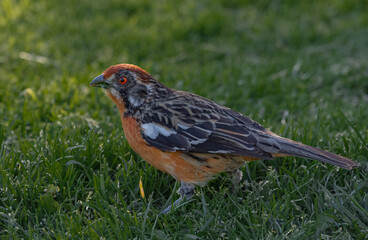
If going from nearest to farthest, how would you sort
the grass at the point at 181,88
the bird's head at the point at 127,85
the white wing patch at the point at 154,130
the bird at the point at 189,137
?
the grass at the point at 181,88 → the bird at the point at 189,137 → the white wing patch at the point at 154,130 → the bird's head at the point at 127,85

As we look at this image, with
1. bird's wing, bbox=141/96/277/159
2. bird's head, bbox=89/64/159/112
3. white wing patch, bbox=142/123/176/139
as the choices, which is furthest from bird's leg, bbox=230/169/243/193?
bird's head, bbox=89/64/159/112

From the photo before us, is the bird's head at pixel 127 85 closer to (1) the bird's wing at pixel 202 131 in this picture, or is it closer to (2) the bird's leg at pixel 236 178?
(1) the bird's wing at pixel 202 131

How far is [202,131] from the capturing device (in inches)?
175

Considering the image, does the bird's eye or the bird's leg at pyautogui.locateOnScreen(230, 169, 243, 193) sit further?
the bird's eye

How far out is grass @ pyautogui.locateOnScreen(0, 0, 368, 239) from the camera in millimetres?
4066

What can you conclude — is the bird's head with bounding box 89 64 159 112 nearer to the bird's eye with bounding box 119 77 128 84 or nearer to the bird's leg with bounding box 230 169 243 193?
the bird's eye with bounding box 119 77 128 84

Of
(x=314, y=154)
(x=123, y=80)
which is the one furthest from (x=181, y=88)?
(x=314, y=154)

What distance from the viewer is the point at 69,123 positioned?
5.80 metres

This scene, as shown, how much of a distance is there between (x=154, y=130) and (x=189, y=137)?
327 mm

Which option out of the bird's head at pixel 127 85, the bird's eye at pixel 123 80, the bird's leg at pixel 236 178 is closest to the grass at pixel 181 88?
the bird's leg at pixel 236 178

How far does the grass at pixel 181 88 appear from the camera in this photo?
13.3 ft

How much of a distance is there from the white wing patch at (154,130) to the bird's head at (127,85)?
289 mm

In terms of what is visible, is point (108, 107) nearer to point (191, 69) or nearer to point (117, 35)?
point (191, 69)

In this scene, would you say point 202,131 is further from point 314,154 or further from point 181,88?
point 181,88
